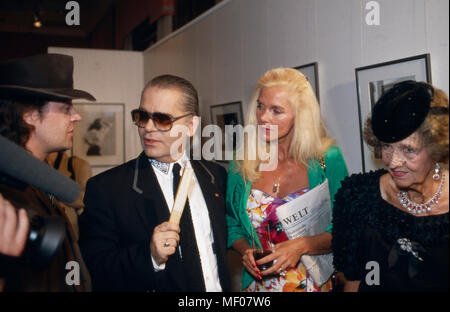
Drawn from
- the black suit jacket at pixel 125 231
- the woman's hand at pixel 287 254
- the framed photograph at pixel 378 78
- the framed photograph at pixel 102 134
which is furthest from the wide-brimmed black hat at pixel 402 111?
the framed photograph at pixel 102 134

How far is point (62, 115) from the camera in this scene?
1053mm

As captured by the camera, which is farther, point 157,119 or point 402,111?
point 157,119

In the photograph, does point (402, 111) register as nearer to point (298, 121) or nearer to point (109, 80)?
point (298, 121)

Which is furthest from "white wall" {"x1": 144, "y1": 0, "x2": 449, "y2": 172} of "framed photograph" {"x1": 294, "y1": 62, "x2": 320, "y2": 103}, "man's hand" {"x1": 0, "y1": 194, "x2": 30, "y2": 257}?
"man's hand" {"x1": 0, "y1": 194, "x2": 30, "y2": 257}

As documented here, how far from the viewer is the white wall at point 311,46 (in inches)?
48.2

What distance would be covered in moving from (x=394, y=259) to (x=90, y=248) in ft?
3.06

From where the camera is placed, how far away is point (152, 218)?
1.14 meters

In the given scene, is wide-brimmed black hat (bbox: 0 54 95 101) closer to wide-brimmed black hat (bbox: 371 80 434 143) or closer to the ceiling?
the ceiling

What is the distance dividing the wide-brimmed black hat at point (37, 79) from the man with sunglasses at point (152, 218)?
23cm

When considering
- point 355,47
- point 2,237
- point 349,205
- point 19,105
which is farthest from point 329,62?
point 2,237

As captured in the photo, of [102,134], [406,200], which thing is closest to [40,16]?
[102,134]

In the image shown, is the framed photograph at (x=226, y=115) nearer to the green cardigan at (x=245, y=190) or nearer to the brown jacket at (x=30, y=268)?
the green cardigan at (x=245, y=190)

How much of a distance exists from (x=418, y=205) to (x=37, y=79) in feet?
3.87

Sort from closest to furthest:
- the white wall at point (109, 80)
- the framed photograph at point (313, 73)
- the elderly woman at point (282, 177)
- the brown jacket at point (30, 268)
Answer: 1. the brown jacket at point (30, 268)
2. the elderly woman at point (282, 177)
3. the white wall at point (109, 80)
4. the framed photograph at point (313, 73)
